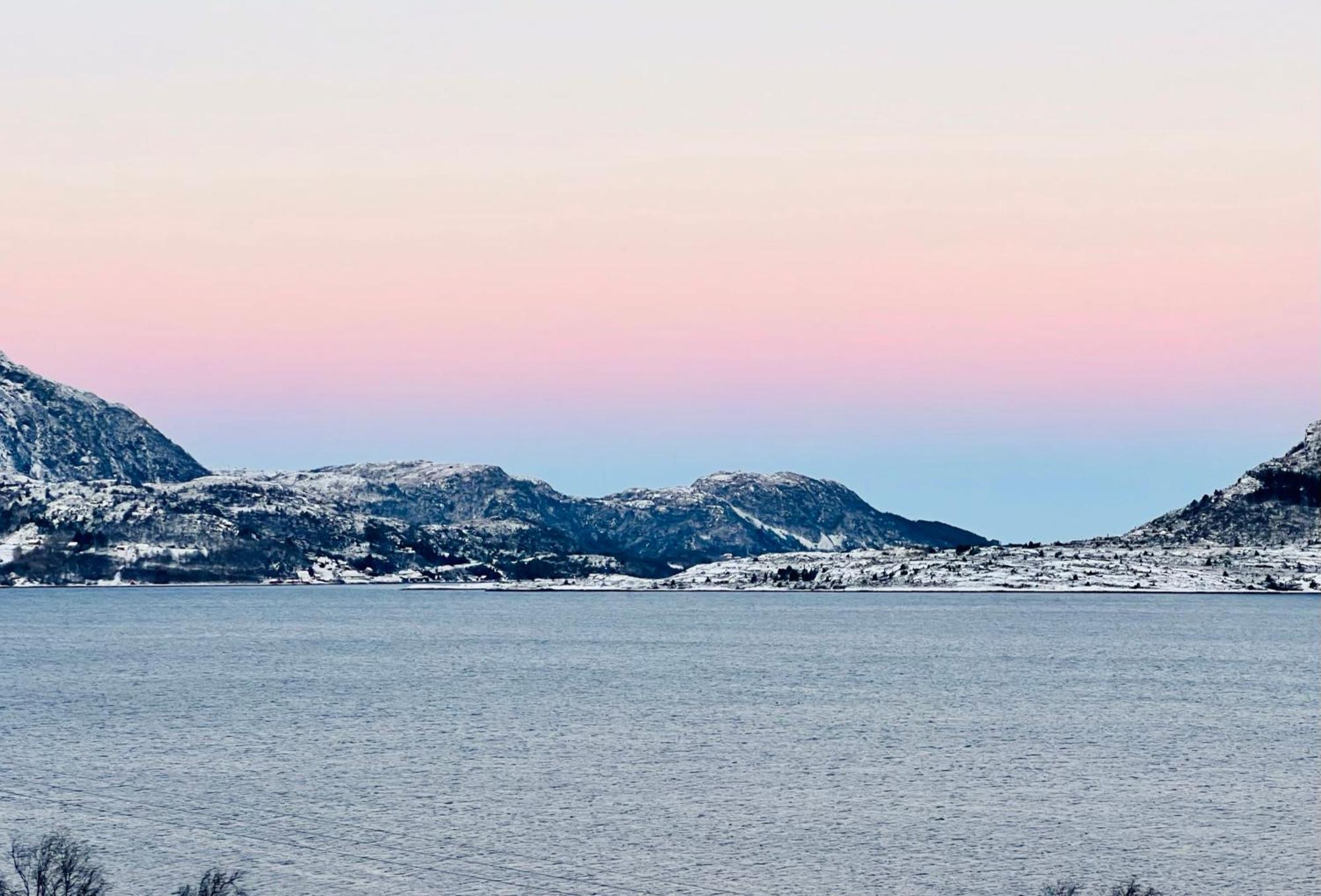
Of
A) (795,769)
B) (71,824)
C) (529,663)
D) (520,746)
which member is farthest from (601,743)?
(529,663)

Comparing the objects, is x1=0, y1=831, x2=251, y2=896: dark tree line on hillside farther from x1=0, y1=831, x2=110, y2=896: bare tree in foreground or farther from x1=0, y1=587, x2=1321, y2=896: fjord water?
x1=0, y1=587, x2=1321, y2=896: fjord water

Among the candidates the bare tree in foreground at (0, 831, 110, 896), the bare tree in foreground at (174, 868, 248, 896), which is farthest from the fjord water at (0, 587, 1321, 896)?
the bare tree in foreground at (0, 831, 110, 896)

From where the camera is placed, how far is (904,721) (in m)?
102

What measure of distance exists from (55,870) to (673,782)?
32.4 m

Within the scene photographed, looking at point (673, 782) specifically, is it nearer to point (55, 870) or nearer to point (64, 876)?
point (55, 870)

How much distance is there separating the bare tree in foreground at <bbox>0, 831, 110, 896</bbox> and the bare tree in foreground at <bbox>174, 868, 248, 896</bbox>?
108 inches

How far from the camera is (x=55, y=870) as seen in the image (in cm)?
5062

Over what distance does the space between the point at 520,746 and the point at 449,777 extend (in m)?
13.0

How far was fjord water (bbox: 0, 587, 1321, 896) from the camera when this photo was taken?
55375 mm

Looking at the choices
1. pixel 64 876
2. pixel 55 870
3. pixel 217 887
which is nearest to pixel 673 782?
pixel 217 887

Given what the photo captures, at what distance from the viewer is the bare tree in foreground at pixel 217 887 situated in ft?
156

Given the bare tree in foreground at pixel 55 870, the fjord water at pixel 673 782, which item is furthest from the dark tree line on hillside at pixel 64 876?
the fjord water at pixel 673 782

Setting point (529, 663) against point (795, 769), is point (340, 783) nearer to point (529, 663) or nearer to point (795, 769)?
point (795, 769)

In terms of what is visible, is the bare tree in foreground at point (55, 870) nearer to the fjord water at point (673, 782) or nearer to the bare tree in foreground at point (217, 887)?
the fjord water at point (673, 782)
